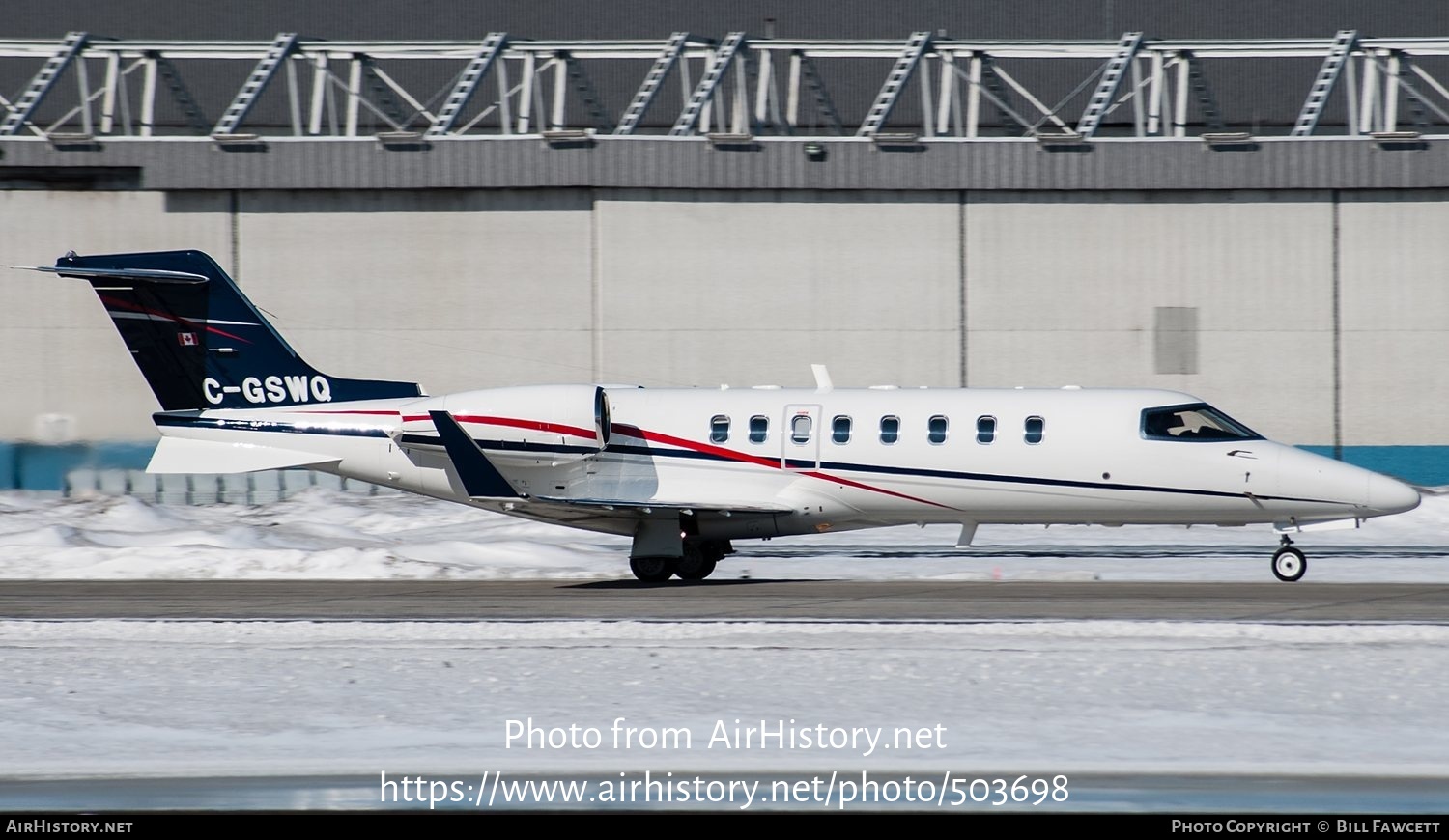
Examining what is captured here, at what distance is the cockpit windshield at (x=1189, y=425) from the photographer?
19.2m

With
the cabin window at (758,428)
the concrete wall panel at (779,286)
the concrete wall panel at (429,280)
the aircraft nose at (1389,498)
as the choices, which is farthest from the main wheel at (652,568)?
the concrete wall panel at (429,280)

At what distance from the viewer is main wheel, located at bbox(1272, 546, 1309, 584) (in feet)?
61.1

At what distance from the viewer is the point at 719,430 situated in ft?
67.2

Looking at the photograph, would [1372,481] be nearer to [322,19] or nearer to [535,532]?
[535,532]

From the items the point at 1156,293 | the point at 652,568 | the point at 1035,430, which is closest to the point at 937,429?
the point at 1035,430

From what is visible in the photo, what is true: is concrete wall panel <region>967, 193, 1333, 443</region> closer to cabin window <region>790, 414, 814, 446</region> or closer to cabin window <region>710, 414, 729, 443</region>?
cabin window <region>790, 414, 814, 446</region>

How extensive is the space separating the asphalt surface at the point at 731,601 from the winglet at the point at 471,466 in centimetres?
120

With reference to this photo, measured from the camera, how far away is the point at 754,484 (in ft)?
66.5

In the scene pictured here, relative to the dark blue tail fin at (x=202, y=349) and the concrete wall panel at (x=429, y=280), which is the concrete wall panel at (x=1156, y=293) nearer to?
the concrete wall panel at (x=429, y=280)

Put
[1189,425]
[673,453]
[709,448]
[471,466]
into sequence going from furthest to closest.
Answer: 1. [673,453]
2. [709,448]
3. [471,466]
4. [1189,425]

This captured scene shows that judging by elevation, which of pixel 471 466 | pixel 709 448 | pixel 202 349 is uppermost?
pixel 202 349

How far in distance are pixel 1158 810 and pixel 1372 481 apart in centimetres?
1175

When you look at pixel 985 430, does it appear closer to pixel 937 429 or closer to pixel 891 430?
pixel 937 429

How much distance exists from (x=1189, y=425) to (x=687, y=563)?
6626 mm
